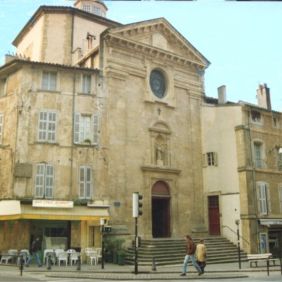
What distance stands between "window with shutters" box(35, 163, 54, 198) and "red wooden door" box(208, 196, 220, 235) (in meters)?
11.2

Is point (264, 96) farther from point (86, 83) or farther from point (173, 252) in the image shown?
point (173, 252)

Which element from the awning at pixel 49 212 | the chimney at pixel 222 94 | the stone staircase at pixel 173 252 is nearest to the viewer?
the awning at pixel 49 212

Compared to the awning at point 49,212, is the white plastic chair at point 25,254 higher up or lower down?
lower down

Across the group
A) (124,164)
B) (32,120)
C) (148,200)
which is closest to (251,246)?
(148,200)

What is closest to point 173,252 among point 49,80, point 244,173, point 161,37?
point 244,173

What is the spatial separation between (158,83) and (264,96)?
861cm

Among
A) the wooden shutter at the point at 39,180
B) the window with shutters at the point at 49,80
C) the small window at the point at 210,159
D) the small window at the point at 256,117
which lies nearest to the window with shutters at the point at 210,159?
the small window at the point at 210,159

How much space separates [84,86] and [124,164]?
207 inches

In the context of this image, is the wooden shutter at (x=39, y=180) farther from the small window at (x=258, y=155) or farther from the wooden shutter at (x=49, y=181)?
the small window at (x=258, y=155)

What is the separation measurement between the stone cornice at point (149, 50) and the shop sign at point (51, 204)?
33.6 feet

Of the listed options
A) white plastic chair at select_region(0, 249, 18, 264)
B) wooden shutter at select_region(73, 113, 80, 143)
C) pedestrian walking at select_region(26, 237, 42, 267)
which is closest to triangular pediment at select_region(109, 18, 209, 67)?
wooden shutter at select_region(73, 113, 80, 143)

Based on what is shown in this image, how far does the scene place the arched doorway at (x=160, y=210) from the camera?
25.4 m

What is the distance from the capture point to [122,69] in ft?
82.1

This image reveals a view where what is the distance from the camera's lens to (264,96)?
3008cm
